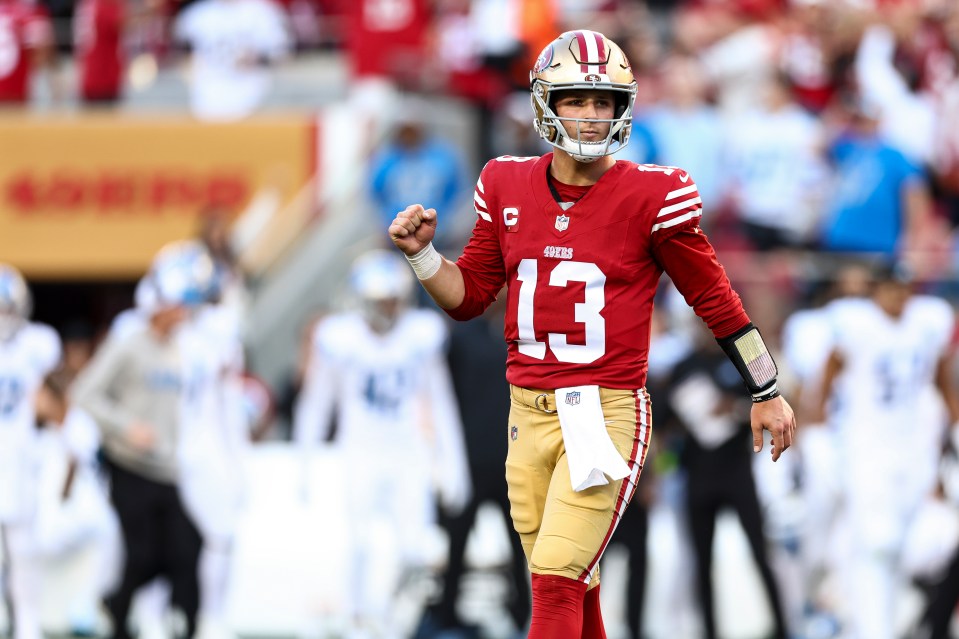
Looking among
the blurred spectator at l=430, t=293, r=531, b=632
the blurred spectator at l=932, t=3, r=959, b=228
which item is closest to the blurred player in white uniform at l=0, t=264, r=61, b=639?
the blurred spectator at l=430, t=293, r=531, b=632

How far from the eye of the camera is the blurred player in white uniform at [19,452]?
28.5 ft

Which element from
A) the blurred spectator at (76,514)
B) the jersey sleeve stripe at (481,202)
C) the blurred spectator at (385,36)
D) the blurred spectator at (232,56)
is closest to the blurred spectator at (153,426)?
the blurred spectator at (76,514)

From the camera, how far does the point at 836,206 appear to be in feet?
35.5

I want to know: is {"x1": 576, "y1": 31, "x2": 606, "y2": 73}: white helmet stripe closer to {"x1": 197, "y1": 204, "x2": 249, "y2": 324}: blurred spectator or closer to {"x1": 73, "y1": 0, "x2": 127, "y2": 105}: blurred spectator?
{"x1": 197, "y1": 204, "x2": 249, "y2": 324}: blurred spectator

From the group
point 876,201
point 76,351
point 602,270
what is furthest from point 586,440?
point 76,351

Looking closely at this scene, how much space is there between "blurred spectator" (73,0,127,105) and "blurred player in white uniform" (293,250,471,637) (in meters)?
4.76

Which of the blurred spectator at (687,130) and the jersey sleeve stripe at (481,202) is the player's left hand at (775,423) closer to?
the jersey sleeve stripe at (481,202)

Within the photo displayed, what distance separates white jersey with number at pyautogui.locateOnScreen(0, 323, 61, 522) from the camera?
866 cm

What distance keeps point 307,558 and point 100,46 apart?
17.2 feet

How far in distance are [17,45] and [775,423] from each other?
10.1 metres

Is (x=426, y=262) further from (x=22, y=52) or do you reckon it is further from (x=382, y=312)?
(x=22, y=52)

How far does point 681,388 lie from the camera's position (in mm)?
9195

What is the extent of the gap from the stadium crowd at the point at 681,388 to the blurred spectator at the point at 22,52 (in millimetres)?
3020

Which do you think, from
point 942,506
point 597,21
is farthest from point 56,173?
point 942,506
